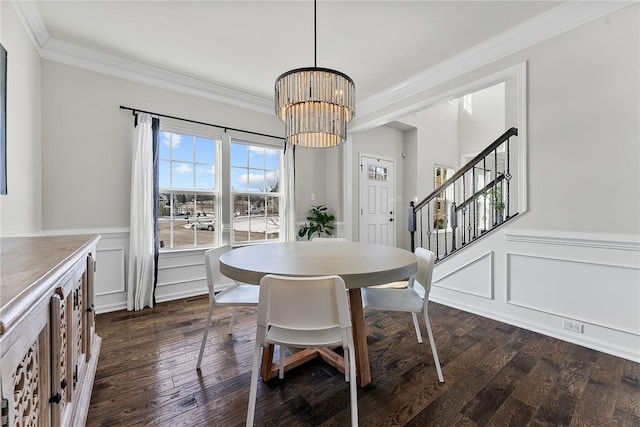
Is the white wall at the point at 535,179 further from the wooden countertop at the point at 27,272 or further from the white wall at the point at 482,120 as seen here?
the white wall at the point at 482,120

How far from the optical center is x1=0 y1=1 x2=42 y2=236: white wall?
6.31 feet

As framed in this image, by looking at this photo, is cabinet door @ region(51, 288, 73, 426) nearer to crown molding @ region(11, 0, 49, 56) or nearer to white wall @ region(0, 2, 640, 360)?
white wall @ region(0, 2, 640, 360)

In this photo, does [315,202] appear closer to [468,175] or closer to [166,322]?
[166,322]

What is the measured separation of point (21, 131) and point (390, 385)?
128 inches

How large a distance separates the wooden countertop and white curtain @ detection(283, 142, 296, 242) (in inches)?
109

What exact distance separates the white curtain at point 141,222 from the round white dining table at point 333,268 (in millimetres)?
1713

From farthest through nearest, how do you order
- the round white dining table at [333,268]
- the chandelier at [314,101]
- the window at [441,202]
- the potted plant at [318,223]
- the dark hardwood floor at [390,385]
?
the window at [441,202] < the potted plant at [318,223] < the chandelier at [314,101] < the dark hardwood floor at [390,385] < the round white dining table at [333,268]

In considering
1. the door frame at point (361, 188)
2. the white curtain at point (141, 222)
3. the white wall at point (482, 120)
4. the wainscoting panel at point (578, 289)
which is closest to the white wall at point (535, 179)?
the wainscoting panel at point (578, 289)

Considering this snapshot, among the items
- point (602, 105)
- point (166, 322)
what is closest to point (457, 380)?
point (602, 105)

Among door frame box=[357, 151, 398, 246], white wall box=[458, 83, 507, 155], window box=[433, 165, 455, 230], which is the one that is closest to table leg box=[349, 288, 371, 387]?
door frame box=[357, 151, 398, 246]

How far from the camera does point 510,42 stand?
2500 millimetres

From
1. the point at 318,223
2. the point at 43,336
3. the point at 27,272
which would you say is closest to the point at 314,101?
the point at 27,272

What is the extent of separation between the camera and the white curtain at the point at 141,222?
298 centimetres

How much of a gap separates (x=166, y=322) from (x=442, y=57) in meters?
3.80
